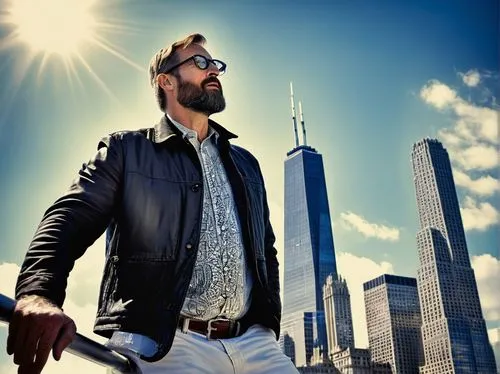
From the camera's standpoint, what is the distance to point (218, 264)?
1.22 metres

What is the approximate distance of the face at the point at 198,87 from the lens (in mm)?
1442

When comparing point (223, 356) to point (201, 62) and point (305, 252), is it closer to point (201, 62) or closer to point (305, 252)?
point (201, 62)

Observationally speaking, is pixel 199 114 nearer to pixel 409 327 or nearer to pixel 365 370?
pixel 365 370

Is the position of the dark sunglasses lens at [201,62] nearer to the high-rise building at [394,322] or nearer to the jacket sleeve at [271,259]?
the jacket sleeve at [271,259]

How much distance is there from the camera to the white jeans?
3.53ft

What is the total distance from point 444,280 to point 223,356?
60.5 m

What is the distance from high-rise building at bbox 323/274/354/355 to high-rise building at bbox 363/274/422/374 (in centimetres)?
216

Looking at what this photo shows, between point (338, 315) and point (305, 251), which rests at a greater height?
point (305, 251)

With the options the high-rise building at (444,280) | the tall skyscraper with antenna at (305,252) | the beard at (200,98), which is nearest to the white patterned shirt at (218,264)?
the beard at (200,98)

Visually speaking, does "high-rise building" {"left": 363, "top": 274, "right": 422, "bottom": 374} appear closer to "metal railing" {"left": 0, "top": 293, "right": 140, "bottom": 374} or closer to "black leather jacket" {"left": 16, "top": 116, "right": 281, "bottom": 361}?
"black leather jacket" {"left": 16, "top": 116, "right": 281, "bottom": 361}

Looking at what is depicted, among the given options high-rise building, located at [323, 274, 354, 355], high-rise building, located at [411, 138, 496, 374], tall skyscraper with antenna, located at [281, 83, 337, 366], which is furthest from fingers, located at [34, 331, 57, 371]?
tall skyscraper with antenna, located at [281, 83, 337, 366]

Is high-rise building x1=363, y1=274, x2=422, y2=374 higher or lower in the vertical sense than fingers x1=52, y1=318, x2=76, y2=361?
higher

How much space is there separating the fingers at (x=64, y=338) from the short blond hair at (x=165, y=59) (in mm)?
856

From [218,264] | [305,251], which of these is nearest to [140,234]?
[218,264]
